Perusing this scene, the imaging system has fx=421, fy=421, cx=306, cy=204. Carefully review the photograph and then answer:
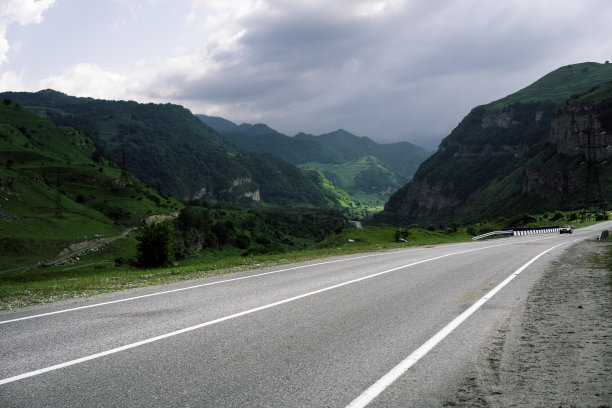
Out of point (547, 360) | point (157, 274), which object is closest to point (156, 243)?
point (157, 274)

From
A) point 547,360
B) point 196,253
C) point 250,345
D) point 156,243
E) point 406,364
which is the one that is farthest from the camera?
point 196,253

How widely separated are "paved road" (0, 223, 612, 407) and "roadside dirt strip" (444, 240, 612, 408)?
329 mm

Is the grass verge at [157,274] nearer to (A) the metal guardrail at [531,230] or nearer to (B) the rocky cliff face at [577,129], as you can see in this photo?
(A) the metal guardrail at [531,230]

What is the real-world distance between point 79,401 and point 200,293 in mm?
7385

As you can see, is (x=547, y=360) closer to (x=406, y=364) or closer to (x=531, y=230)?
(x=406, y=364)

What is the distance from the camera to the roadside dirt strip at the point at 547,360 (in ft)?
16.3

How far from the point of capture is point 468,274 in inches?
628

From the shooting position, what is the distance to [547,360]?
6211 millimetres

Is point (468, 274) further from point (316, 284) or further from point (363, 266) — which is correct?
point (316, 284)

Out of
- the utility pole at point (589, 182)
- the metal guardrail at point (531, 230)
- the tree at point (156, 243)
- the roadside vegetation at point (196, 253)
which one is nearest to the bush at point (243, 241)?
the roadside vegetation at point (196, 253)

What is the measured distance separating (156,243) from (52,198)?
10715 centimetres

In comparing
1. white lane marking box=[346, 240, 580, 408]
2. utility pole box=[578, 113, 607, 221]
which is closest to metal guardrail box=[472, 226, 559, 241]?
utility pole box=[578, 113, 607, 221]

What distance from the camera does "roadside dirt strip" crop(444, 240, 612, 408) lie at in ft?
16.3

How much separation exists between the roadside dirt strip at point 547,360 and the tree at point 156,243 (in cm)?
2942
